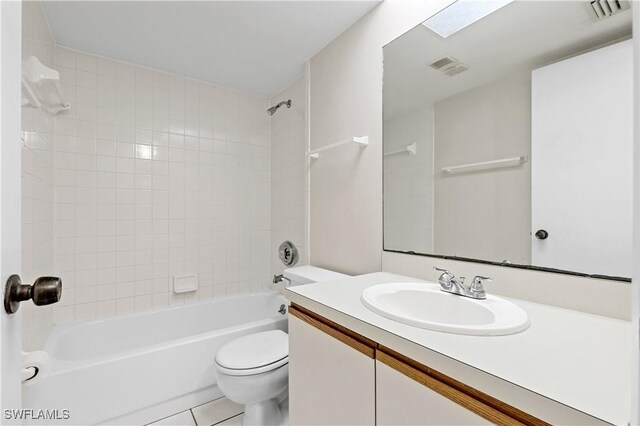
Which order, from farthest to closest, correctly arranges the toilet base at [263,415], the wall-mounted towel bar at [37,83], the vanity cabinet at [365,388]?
the toilet base at [263,415], the wall-mounted towel bar at [37,83], the vanity cabinet at [365,388]

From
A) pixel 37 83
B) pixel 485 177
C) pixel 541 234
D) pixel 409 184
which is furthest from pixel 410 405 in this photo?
pixel 37 83

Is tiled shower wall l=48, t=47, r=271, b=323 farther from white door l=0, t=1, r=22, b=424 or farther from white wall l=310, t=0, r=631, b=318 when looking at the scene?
white door l=0, t=1, r=22, b=424

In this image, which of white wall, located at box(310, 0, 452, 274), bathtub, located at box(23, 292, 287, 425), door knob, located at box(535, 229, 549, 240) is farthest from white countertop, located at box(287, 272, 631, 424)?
bathtub, located at box(23, 292, 287, 425)

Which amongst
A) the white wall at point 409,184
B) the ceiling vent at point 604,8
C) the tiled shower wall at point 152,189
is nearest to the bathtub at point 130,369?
the tiled shower wall at point 152,189

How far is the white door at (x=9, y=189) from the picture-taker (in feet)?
1.36

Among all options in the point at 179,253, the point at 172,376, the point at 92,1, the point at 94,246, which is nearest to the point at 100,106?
the point at 92,1

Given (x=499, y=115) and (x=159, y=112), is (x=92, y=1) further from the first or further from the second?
(x=499, y=115)

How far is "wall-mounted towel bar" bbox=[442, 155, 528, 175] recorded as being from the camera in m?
0.98

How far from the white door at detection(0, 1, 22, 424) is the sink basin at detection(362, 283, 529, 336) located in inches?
29.9

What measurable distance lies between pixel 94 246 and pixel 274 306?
4.58ft

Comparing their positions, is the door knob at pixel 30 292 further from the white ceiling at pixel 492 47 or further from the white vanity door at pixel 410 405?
the white ceiling at pixel 492 47

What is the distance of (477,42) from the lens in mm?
1103

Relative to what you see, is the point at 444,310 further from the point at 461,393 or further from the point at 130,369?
the point at 130,369

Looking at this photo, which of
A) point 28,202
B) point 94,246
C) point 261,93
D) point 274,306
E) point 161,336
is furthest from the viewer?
point 261,93
